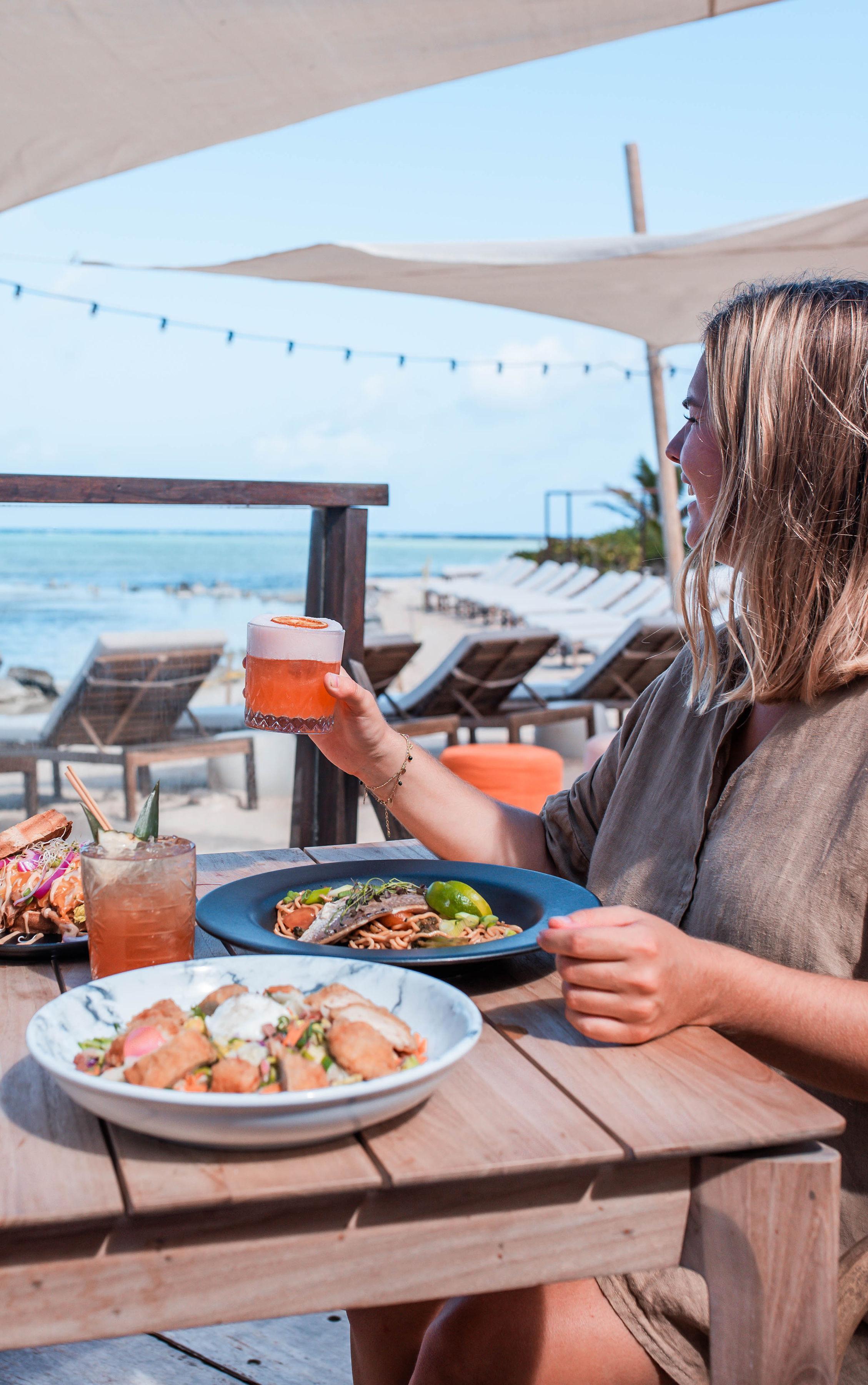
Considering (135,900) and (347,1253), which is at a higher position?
(135,900)

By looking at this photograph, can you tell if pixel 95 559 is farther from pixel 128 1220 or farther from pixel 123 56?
pixel 128 1220

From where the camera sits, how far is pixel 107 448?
44.7 metres

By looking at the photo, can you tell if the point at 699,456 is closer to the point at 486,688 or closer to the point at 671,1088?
the point at 671,1088

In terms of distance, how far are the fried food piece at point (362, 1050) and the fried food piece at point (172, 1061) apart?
9cm

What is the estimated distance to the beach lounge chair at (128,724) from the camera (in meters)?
3.62

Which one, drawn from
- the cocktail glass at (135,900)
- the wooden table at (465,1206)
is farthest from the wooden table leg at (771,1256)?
the cocktail glass at (135,900)

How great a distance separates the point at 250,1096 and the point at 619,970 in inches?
14.1

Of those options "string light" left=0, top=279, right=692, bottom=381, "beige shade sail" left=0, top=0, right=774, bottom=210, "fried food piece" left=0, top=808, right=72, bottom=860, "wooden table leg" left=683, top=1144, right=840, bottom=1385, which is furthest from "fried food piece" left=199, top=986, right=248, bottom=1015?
"string light" left=0, top=279, right=692, bottom=381

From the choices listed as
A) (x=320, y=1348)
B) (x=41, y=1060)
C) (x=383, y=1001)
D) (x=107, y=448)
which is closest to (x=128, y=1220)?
(x=41, y=1060)

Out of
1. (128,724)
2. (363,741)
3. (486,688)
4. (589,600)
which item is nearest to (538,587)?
(589,600)

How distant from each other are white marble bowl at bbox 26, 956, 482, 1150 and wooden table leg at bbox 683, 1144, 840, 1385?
214 mm

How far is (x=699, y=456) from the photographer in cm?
145

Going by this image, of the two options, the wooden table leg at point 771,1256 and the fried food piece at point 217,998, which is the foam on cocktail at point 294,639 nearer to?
the fried food piece at point 217,998

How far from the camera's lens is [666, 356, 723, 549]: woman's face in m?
1.43
